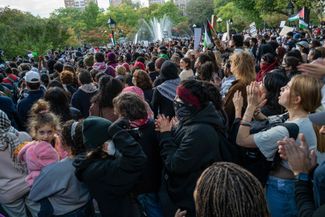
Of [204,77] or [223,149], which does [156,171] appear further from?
[204,77]

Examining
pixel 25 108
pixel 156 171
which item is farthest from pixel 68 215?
pixel 25 108

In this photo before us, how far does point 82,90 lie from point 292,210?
4137 millimetres

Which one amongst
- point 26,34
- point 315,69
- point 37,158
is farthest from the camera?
point 26,34

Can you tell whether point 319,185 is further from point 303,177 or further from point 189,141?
point 189,141

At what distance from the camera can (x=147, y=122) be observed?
3699mm

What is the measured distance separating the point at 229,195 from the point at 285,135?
5.33ft

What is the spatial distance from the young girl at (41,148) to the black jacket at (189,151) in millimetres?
1070

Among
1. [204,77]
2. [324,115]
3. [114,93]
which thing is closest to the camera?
[324,115]

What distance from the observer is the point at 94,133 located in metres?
3.03

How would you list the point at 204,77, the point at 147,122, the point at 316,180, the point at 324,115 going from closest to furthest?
the point at 316,180 → the point at 324,115 → the point at 147,122 → the point at 204,77

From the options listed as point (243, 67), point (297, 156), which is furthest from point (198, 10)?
point (297, 156)

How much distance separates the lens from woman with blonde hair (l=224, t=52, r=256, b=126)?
4.41 meters

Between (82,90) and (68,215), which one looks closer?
(68,215)

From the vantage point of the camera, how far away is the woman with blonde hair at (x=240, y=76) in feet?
14.5
